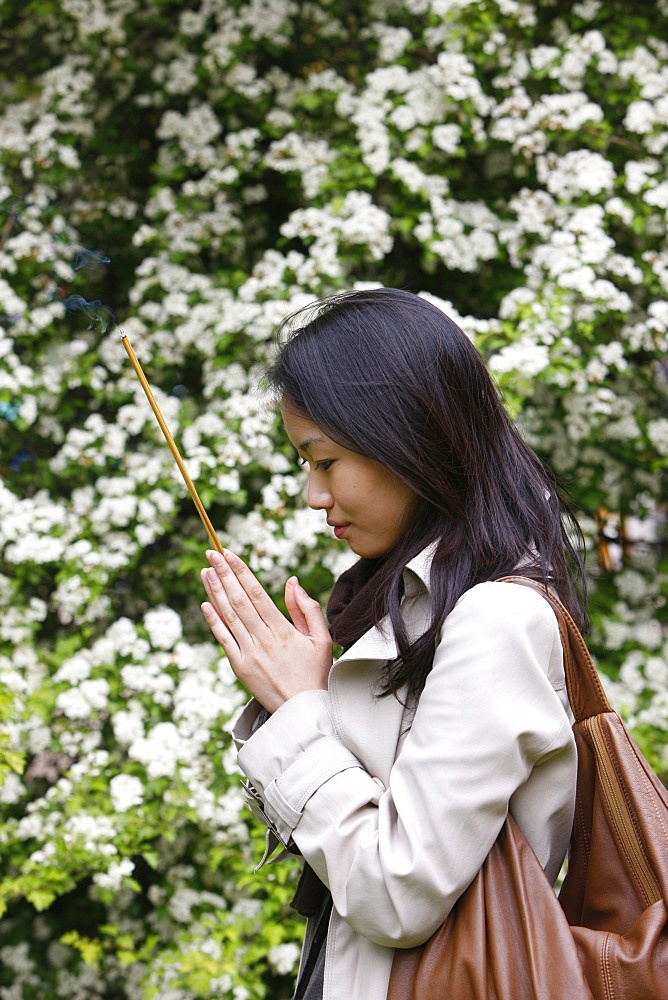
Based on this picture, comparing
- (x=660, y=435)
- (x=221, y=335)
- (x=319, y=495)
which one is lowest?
(x=660, y=435)

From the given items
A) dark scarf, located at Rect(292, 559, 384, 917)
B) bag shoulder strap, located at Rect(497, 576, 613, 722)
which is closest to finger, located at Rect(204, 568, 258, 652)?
dark scarf, located at Rect(292, 559, 384, 917)

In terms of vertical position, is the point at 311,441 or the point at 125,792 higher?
the point at 311,441

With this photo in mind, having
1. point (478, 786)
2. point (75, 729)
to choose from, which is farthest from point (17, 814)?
point (478, 786)

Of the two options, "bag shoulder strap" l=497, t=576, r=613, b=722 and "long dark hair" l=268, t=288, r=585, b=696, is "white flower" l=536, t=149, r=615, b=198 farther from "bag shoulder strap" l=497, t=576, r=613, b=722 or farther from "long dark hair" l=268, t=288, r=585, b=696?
"bag shoulder strap" l=497, t=576, r=613, b=722

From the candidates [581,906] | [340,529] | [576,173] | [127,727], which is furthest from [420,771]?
[576,173]

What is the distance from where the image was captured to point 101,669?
2959 millimetres

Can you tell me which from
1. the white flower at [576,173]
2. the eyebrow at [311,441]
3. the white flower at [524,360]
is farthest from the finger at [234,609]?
the white flower at [576,173]

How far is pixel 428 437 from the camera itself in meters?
1.43

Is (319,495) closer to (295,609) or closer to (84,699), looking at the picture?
(295,609)

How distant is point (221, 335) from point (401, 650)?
2.11 meters

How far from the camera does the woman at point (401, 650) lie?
3.91 feet

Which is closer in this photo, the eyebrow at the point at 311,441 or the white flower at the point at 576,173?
the eyebrow at the point at 311,441

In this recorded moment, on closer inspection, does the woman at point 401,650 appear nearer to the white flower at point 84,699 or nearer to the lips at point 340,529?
the lips at point 340,529

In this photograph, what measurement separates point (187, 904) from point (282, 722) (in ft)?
6.01
